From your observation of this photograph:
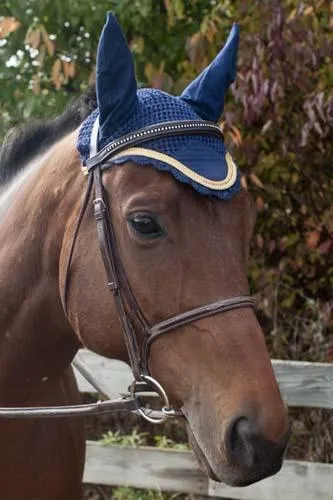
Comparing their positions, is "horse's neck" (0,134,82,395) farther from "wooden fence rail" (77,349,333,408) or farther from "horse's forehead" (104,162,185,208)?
"wooden fence rail" (77,349,333,408)

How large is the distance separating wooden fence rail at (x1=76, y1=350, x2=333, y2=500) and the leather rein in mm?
2169

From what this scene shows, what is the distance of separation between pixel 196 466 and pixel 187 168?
2902 millimetres

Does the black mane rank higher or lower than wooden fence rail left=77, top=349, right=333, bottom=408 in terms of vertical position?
higher

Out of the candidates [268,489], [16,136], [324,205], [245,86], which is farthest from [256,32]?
[268,489]

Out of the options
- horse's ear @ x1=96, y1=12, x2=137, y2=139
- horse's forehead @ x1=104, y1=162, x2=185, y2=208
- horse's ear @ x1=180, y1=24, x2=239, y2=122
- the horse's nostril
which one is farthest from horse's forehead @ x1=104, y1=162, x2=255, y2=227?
the horse's nostril

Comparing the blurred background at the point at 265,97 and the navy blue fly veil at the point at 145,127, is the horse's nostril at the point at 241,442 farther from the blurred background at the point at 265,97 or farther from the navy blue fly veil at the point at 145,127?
the blurred background at the point at 265,97

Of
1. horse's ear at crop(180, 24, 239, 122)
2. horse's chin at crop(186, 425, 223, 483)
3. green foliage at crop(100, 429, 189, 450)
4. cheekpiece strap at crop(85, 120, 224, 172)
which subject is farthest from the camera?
green foliage at crop(100, 429, 189, 450)

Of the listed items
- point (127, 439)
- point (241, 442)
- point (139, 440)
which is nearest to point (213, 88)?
point (241, 442)

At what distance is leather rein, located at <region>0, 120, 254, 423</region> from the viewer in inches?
77.3

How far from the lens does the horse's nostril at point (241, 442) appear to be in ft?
5.95

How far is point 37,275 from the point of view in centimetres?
236

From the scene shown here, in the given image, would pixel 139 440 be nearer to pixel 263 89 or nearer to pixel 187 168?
pixel 263 89

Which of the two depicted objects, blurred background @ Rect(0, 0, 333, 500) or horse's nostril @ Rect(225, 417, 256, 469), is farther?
blurred background @ Rect(0, 0, 333, 500)

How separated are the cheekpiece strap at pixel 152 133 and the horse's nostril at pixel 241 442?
0.79 m
